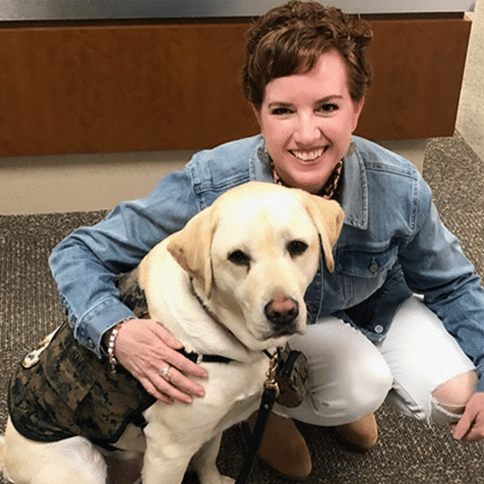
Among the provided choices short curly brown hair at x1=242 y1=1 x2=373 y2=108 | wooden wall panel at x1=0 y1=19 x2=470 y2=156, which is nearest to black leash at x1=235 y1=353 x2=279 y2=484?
short curly brown hair at x1=242 y1=1 x2=373 y2=108

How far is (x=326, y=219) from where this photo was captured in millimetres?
1125

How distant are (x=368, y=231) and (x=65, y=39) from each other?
46.7 inches

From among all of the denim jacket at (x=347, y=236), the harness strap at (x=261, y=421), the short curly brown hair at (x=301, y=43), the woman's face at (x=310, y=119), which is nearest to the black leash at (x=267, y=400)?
the harness strap at (x=261, y=421)

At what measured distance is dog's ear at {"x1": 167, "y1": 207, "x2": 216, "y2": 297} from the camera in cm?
107

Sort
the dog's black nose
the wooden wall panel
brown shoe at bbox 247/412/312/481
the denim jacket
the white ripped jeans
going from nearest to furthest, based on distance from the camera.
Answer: the dog's black nose < the denim jacket < the white ripped jeans < brown shoe at bbox 247/412/312/481 < the wooden wall panel

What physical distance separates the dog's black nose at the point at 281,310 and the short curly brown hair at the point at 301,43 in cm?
40

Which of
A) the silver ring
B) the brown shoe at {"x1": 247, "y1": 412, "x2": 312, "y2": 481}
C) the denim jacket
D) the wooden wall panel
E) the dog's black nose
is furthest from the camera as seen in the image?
the wooden wall panel

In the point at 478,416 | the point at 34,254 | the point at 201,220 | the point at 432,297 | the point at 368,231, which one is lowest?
the point at 34,254

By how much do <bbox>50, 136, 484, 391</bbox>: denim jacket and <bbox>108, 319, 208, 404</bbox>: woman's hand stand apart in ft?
0.31

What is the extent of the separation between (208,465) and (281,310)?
585mm

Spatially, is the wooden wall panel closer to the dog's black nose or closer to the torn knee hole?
the torn knee hole

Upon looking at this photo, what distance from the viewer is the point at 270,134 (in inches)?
50.3

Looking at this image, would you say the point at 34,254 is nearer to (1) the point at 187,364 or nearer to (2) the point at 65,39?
(2) the point at 65,39

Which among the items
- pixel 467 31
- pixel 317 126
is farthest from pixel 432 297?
pixel 467 31
